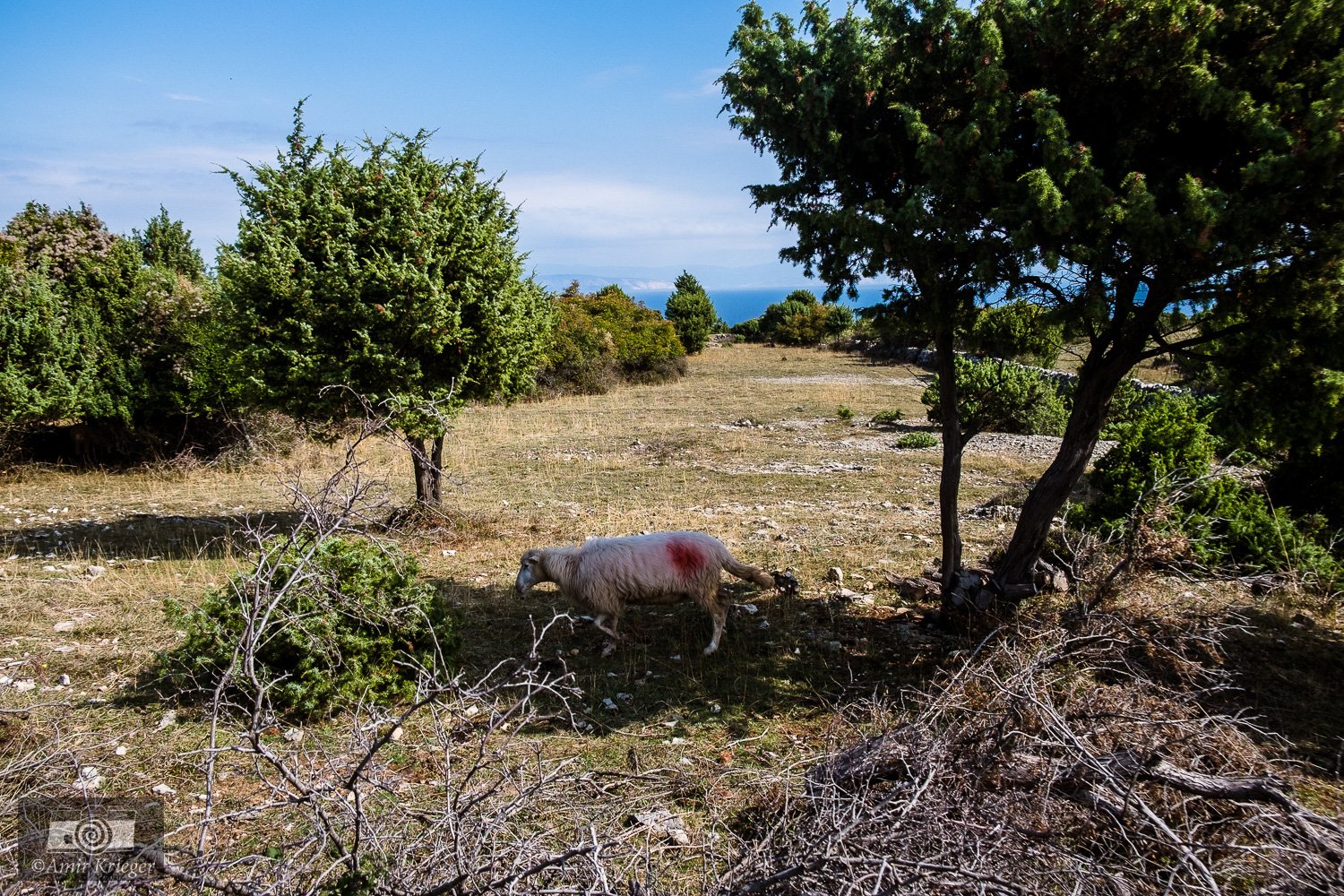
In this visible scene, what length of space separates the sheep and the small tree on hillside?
3.75 metres

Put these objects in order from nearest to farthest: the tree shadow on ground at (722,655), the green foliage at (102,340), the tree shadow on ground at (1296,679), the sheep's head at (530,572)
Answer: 1. the tree shadow on ground at (1296,679)
2. the tree shadow on ground at (722,655)
3. the sheep's head at (530,572)
4. the green foliage at (102,340)

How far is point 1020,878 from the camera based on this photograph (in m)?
3.32

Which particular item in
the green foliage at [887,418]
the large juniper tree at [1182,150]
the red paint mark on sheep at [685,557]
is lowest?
the red paint mark on sheep at [685,557]

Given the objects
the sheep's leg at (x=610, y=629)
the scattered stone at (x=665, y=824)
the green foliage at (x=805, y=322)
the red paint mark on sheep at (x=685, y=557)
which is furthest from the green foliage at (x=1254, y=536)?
the green foliage at (x=805, y=322)

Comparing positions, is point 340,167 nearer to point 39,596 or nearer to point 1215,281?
point 39,596

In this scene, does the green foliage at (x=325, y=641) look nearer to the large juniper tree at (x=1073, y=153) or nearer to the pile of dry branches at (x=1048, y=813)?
the pile of dry branches at (x=1048, y=813)

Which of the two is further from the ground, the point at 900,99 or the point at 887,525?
the point at 900,99

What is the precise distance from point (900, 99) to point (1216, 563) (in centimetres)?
649

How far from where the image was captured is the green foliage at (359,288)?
976 centimetres

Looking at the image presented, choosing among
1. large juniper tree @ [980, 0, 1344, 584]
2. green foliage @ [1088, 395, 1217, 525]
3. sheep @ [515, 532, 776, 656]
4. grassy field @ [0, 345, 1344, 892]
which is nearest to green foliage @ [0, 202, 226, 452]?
grassy field @ [0, 345, 1344, 892]

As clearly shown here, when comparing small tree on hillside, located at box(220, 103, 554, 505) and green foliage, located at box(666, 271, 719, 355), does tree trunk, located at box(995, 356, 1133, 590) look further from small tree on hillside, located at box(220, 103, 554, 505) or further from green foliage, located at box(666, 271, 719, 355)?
green foliage, located at box(666, 271, 719, 355)

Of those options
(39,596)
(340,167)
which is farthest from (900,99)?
(39,596)

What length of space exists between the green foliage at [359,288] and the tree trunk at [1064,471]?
23.1 feet

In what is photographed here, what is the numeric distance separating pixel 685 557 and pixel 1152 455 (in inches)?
244
